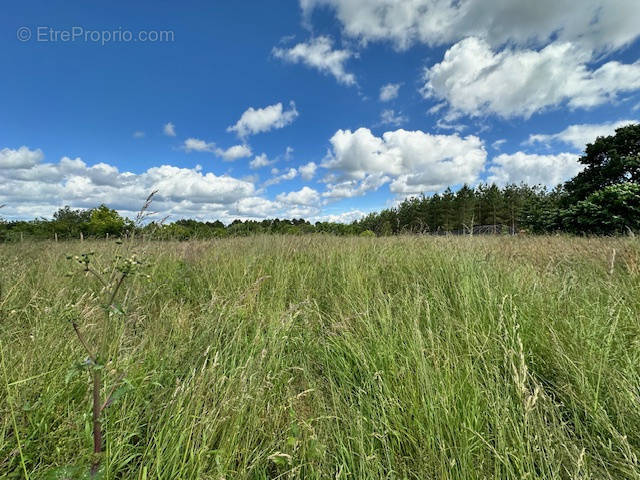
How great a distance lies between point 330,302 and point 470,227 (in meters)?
2.99

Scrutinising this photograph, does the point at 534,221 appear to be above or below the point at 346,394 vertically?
above

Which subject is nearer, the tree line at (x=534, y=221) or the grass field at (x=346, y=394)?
the grass field at (x=346, y=394)

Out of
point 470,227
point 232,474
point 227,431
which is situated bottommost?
point 232,474

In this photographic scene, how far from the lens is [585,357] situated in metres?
1.48

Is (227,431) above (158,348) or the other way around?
the other way around

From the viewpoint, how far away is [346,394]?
5.27ft

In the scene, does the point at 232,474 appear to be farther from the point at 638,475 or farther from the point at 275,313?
the point at 638,475

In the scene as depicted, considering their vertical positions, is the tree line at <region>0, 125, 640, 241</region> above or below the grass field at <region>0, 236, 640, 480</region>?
above

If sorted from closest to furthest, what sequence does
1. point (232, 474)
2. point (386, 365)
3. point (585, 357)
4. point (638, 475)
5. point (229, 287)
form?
point (638, 475)
point (232, 474)
point (585, 357)
point (386, 365)
point (229, 287)

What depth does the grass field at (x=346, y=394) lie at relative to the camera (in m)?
1.06

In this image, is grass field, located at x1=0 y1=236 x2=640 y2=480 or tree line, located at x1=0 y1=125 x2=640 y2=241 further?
tree line, located at x1=0 y1=125 x2=640 y2=241

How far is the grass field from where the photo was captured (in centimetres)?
106

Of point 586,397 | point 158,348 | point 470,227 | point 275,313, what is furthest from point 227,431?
point 470,227

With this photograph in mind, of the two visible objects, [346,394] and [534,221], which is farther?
[534,221]
